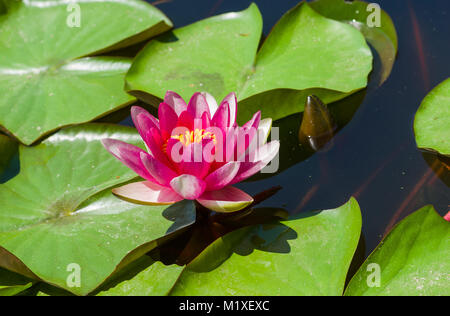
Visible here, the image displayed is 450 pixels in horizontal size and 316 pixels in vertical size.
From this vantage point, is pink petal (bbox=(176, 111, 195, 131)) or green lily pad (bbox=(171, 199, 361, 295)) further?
pink petal (bbox=(176, 111, 195, 131))

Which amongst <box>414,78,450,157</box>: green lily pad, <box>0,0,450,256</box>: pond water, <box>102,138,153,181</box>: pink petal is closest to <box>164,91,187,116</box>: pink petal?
<box>102,138,153,181</box>: pink petal

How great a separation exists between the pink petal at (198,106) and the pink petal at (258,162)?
27 centimetres

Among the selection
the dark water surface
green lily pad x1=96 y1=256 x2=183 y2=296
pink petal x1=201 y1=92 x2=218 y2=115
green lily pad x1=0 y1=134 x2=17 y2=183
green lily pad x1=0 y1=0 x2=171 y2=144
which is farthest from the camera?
green lily pad x1=0 y1=0 x2=171 y2=144

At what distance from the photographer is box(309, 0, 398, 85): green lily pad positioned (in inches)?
108

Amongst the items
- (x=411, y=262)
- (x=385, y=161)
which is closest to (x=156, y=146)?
(x=411, y=262)

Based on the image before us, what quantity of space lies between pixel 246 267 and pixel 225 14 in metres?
1.69

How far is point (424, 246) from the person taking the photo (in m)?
1.73

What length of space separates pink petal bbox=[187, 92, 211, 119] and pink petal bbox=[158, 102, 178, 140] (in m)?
0.08

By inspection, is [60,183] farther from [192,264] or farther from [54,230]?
[192,264]

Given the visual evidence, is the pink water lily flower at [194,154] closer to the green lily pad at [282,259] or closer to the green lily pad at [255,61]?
the green lily pad at [282,259]

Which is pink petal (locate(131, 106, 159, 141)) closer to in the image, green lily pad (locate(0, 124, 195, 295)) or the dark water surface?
green lily pad (locate(0, 124, 195, 295))

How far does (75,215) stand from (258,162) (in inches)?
31.6
